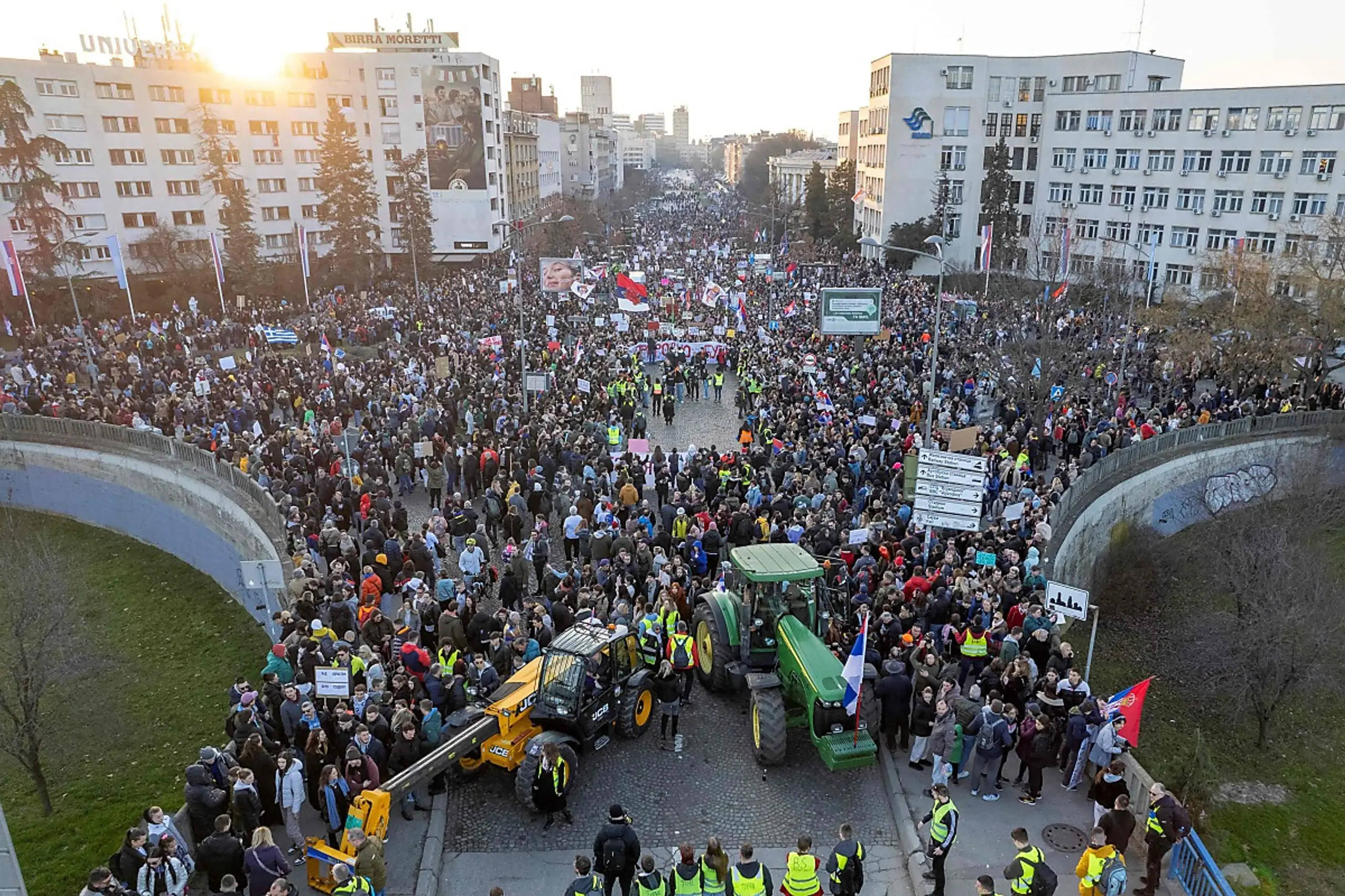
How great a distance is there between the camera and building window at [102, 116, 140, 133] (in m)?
50.5

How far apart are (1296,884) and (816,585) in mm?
7058

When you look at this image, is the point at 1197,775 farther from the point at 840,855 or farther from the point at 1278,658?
the point at 840,855

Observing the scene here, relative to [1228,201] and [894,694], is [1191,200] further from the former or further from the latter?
[894,694]

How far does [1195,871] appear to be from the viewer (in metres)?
8.98

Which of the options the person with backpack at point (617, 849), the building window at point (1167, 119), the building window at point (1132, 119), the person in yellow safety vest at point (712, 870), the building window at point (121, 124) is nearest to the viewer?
the person in yellow safety vest at point (712, 870)

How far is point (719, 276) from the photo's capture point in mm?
56188

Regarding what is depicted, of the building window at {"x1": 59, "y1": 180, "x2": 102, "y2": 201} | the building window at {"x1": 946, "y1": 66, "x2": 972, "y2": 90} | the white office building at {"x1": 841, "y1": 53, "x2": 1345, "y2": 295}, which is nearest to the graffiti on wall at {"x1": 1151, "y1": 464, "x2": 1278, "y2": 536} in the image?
the white office building at {"x1": 841, "y1": 53, "x2": 1345, "y2": 295}

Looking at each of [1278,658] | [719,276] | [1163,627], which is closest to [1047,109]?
[719,276]

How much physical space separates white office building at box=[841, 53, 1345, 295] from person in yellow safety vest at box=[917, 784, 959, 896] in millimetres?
31096

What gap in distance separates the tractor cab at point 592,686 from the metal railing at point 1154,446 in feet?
32.6

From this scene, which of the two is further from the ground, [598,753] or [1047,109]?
[1047,109]

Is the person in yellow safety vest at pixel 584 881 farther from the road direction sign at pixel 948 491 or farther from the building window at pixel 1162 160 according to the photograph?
the building window at pixel 1162 160

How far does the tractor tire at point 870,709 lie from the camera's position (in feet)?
35.6

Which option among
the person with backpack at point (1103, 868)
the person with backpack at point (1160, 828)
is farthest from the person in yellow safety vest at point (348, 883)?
the person with backpack at point (1160, 828)
